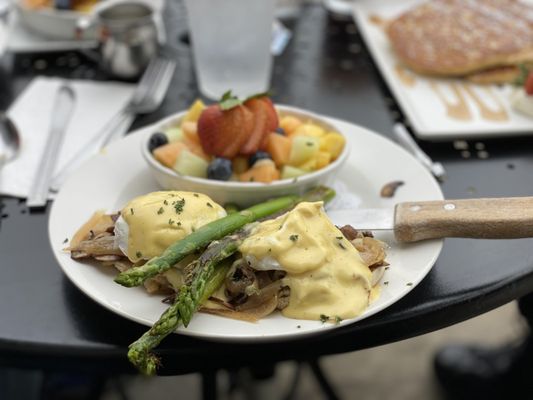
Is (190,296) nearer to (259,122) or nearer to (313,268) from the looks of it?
(313,268)

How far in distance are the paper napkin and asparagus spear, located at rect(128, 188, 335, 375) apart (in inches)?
28.5

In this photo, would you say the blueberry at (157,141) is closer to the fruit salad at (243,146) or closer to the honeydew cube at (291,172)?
the fruit salad at (243,146)

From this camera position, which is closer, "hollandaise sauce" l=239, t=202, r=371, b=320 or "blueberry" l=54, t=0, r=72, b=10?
"hollandaise sauce" l=239, t=202, r=371, b=320

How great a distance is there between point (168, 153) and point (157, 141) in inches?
2.3

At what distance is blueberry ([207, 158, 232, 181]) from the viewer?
4.74ft

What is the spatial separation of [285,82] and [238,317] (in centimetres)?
137

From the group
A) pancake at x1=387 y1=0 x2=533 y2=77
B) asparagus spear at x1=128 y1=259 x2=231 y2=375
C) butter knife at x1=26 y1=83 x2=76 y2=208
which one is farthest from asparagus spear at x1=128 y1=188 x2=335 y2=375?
pancake at x1=387 y1=0 x2=533 y2=77

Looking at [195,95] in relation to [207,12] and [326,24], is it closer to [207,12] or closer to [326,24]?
[207,12]

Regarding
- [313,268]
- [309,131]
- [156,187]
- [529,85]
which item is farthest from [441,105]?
[313,268]

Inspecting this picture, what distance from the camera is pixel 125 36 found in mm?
2178

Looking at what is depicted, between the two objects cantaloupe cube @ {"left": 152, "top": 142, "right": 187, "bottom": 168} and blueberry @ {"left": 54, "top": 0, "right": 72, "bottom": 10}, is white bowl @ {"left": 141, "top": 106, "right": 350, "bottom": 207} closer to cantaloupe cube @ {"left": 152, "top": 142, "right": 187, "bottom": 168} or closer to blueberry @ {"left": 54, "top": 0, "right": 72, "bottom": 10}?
cantaloupe cube @ {"left": 152, "top": 142, "right": 187, "bottom": 168}

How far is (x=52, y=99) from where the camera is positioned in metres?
2.09

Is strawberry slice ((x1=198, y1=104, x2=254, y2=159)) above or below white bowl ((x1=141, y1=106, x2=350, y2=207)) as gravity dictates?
above

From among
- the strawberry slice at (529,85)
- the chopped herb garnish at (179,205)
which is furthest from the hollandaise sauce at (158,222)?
the strawberry slice at (529,85)
